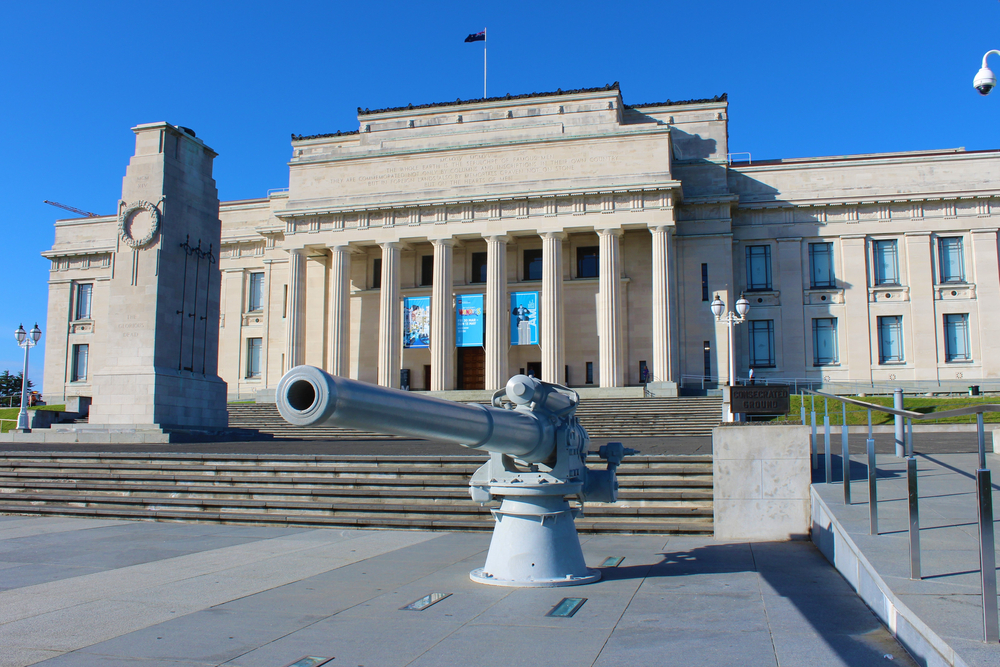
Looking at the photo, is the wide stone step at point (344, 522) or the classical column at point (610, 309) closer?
the wide stone step at point (344, 522)

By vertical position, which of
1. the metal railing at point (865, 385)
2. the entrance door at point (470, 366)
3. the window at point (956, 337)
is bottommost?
the metal railing at point (865, 385)

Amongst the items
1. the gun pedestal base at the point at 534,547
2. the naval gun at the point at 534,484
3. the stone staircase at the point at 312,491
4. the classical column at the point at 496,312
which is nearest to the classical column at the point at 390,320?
the classical column at the point at 496,312

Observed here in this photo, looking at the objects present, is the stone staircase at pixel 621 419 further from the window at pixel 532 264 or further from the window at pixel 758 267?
the window at pixel 758 267

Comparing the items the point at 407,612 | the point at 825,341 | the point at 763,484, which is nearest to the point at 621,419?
the point at 825,341

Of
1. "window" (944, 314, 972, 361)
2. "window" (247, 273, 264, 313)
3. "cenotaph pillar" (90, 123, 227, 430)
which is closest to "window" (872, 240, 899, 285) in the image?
"window" (944, 314, 972, 361)

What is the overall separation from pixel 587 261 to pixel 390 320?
11741 mm

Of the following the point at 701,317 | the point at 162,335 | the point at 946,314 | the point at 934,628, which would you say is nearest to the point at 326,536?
the point at 934,628

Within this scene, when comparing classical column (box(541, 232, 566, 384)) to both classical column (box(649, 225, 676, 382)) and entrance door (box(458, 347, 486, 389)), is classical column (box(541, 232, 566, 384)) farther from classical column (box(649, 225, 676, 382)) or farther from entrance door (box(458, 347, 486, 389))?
entrance door (box(458, 347, 486, 389))

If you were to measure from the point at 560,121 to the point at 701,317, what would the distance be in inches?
535

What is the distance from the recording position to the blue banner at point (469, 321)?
4178cm

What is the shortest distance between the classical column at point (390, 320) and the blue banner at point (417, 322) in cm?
58

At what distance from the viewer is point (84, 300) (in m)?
54.1

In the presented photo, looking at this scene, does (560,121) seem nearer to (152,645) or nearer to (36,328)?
(36,328)

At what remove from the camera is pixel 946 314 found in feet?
135
